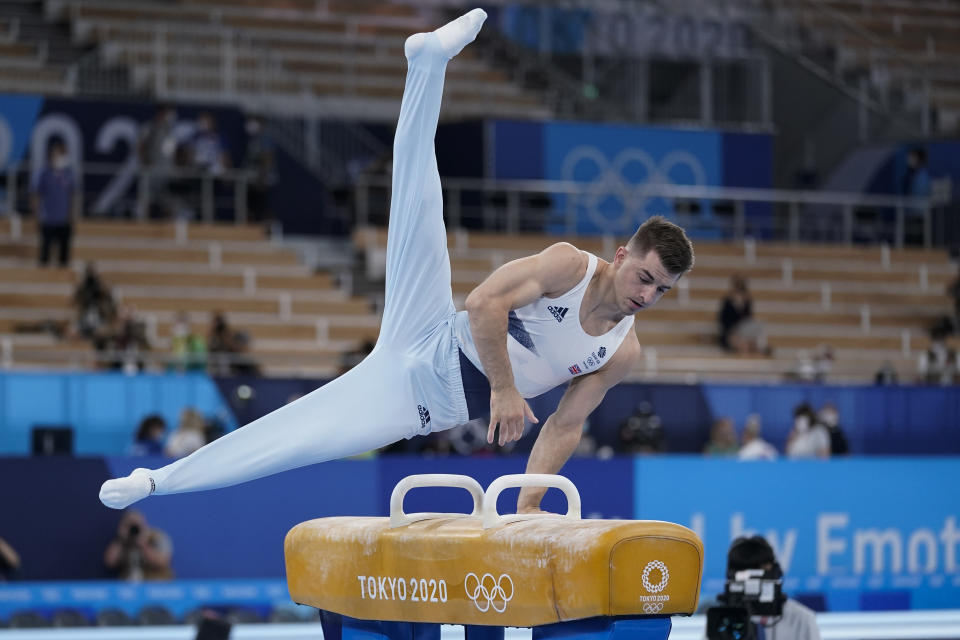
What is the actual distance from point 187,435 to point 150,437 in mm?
304

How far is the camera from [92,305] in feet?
42.1

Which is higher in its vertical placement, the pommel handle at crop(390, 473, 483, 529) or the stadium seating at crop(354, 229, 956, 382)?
the stadium seating at crop(354, 229, 956, 382)

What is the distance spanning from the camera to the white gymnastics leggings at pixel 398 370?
486 cm

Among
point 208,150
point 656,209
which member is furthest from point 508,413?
point 656,209

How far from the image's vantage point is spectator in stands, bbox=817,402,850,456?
12148 millimetres

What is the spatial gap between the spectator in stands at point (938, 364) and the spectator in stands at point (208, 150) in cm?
816

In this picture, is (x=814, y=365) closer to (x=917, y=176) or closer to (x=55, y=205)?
(x=917, y=176)

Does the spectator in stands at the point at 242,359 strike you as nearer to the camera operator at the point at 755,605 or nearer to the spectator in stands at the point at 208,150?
the spectator in stands at the point at 208,150

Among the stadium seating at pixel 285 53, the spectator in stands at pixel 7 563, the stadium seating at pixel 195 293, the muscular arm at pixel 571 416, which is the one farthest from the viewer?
the stadium seating at pixel 285 53

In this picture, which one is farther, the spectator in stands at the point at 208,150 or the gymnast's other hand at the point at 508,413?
the spectator in stands at the point at 208,150

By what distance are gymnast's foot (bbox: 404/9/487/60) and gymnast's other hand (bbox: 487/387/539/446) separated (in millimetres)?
1257

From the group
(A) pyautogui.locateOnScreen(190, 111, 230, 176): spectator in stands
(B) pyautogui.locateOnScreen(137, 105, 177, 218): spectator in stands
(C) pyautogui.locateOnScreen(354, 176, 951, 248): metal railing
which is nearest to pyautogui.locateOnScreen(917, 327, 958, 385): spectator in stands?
(C) pyautogui.locateOnScreen(354, 176, 951, 248): metal railing

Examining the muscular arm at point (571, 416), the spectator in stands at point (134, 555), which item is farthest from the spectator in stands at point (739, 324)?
the muscular arm at point (571, 416)

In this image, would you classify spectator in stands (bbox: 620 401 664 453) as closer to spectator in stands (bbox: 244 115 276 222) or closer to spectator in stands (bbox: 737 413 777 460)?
spectator in stands (bbox: 737 413 777 460)
